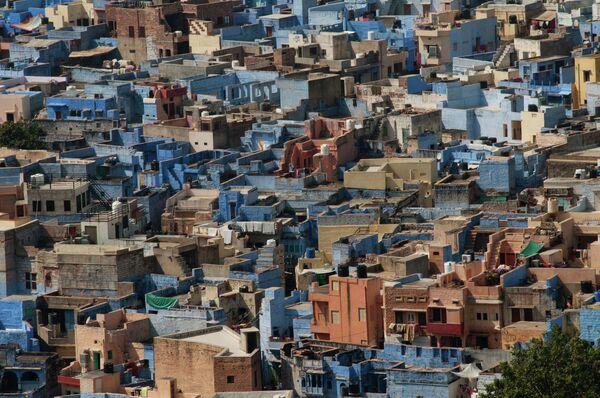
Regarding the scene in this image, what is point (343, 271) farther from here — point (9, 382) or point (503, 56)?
point (503, 56)

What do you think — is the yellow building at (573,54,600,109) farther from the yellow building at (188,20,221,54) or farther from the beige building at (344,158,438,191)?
the yellow building at (188,20,221,54)

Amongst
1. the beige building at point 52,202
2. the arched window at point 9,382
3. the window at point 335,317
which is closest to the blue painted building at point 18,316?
the arched window at point 9,382

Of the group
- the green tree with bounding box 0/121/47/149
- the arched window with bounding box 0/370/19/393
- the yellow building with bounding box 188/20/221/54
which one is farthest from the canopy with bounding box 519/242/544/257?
the yellow building with bounding box 188/20/221/54

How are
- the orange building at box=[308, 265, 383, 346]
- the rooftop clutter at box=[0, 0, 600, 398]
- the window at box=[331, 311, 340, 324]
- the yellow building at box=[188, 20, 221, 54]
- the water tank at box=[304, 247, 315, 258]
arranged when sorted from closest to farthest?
1. the rooftop clutter at box=[0, 0, 600, 398]
2. the orange building at box=[308, 265, 383, 346]
3. the window at box=[331, 311, 340, 324]
4. the water tank at box=[304, 247, 315, 258]
5. the yellow building at box=[188, 20, 221, 54]

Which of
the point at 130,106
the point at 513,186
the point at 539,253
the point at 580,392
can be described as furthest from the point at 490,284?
the point at 130,106

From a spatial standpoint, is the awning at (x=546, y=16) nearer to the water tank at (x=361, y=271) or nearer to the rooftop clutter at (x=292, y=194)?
the rooftop clutter at (x=292, y=194)

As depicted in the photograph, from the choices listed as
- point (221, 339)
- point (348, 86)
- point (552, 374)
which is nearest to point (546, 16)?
point (348, 86)
